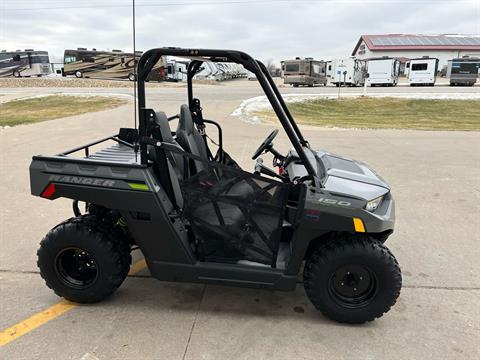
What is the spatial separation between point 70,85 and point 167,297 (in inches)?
1253

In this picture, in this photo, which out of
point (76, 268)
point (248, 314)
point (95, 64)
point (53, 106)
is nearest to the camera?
point (248, 314)

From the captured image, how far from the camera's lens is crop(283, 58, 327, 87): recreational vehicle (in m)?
32.3

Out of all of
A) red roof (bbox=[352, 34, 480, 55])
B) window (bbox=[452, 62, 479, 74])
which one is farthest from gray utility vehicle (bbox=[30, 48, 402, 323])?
red roof (bbox=[352, 34, 480, 55])

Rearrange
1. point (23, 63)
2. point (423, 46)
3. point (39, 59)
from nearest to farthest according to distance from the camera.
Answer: point (23, 63), point (39, 59), point (423, 46)

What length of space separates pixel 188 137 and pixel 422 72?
3393 cm

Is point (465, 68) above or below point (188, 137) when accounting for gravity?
above

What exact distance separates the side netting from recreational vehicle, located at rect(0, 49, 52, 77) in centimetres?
4830

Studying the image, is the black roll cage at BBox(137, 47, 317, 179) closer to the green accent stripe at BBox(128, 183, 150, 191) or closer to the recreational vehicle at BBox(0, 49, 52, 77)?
the green accent stripe at BBox(128, 183, 150, 191)

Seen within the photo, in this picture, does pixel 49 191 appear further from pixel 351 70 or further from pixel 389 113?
pixel 351 70

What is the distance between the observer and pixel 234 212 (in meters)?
Answer: 2.63

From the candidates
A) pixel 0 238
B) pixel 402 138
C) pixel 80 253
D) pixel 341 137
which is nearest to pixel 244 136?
pixel 341 137

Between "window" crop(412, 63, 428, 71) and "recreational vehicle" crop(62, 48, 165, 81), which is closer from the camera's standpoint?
"window" crop(412, 63, 428, 71)

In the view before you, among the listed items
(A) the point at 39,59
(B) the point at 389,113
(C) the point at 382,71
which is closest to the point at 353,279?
(B) the point at 389,113

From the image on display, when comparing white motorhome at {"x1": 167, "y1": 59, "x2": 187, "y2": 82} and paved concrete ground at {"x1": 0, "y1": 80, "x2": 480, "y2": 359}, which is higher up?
white motorhome at {"x1": 167, "y1": 59, "x2": 187, "y2": 82}
